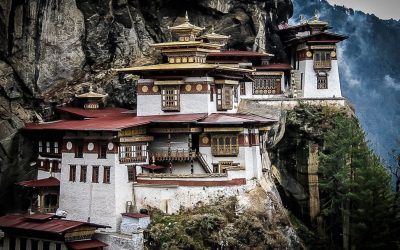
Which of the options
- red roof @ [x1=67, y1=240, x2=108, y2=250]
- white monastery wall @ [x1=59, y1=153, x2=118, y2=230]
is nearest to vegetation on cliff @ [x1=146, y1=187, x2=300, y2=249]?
white monastery wall @ [x1=59, y1=153, x2=118, y2=230]

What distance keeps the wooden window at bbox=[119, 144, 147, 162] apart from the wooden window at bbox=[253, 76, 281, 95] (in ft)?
63.7

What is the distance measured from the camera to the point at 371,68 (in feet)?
346

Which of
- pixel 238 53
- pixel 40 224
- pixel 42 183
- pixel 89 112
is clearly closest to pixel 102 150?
pixel 42 183

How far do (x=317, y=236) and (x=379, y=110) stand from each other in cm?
4804

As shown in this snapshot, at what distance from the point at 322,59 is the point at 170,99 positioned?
19324 millimetres

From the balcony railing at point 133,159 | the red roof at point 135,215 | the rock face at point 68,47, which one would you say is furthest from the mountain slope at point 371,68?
the red roof at point 135,215

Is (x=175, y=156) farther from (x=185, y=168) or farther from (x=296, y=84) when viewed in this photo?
(x=296, y=84)

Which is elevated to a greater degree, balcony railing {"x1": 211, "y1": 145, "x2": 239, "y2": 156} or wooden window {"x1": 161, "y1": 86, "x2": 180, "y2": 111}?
wooden window {"x1": 161, "y1": 86, "x2": 180, "y2": 111}

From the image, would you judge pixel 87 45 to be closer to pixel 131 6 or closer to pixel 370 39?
pixel 131 6

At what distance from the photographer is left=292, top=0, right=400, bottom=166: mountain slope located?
102375 millimetres

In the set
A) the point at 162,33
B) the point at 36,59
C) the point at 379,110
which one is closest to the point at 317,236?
the point at 162,33

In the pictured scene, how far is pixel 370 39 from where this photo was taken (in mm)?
107375

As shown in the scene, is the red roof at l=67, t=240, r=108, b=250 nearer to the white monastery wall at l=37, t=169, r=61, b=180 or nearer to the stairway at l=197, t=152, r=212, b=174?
the white monastery wall at l=37, t=169, r=61, b=180

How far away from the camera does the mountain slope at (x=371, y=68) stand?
10238cm
